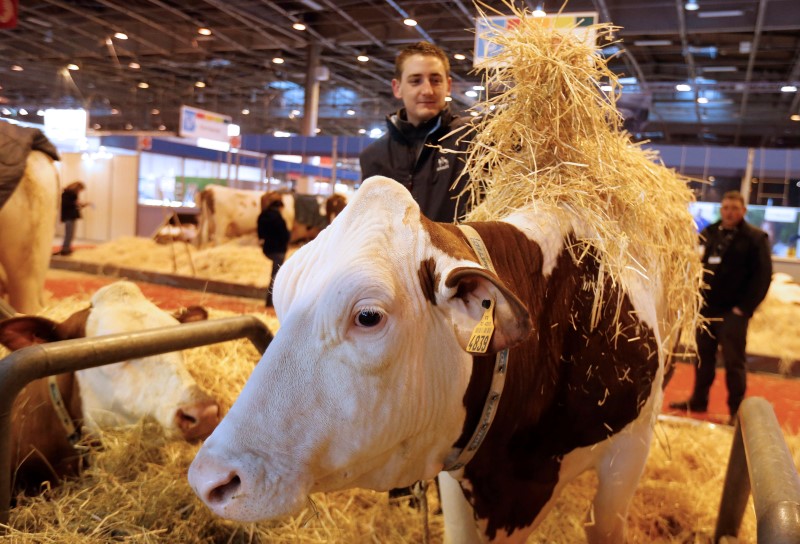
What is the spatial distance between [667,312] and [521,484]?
0.92 metres

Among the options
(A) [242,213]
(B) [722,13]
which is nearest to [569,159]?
(B) [722,13]

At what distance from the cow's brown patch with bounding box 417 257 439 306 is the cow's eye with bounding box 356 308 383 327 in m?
0.13

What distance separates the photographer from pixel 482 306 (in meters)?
1.23

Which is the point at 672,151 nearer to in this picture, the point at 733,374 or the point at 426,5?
the point at 426,5

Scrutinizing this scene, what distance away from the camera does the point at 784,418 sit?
4902mm

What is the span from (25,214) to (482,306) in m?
3.91

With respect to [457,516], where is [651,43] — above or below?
above

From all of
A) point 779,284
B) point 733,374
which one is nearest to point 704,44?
point 779,284

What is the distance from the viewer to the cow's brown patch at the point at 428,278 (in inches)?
49.7

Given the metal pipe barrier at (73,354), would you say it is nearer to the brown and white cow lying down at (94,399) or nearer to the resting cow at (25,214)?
the brown and white cow lying down at (94,399)

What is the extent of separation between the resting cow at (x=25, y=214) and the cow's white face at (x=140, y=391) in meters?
1.92

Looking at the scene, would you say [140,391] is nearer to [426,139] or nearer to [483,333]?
[426,139]

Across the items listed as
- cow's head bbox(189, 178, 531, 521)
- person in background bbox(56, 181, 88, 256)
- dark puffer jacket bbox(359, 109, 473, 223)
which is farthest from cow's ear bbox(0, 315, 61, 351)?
person in background bbox(56, 181, 88, 256)

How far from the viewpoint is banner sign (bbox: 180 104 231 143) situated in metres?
13.6
